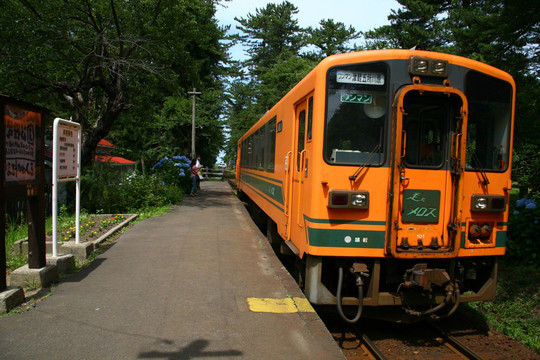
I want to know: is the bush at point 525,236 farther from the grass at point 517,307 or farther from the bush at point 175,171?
the bush at point 175,171

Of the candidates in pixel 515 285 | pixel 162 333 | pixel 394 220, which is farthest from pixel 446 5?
pixel 162 333

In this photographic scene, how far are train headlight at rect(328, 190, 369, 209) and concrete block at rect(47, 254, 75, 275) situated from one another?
389 centimetres

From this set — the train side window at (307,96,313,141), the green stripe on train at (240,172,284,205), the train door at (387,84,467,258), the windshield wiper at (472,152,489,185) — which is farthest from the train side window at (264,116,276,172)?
the windshield wiper at (472,152,489,185)

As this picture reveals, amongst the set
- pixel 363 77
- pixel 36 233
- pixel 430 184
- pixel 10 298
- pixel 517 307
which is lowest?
pixel 517 307

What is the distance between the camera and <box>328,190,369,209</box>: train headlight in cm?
432

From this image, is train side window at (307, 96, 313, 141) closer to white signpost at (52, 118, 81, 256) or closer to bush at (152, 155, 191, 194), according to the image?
white signpost at (52, 118, 81, 256)

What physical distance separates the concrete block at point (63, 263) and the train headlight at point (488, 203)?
5.34 m

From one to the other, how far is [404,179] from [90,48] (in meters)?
12.6

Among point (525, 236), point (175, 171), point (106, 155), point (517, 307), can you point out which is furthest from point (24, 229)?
point (525, 236)

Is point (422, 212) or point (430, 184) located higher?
point (430, 184)

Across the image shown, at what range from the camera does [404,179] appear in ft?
14.5

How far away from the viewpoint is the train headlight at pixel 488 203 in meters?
4.56

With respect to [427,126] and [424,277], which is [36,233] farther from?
[427,126]

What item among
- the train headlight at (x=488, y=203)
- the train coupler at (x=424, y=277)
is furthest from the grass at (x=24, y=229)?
the train headlight at (x=488, y=203)
